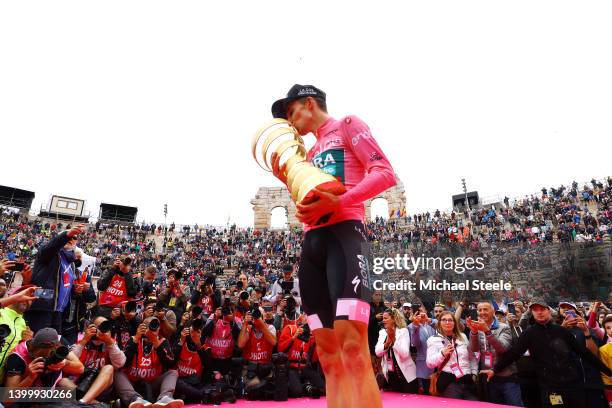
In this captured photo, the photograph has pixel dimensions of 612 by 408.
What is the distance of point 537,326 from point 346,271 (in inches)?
151

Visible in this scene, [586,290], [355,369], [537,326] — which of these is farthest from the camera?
[586,290]

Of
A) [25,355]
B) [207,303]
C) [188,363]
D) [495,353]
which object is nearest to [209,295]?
[207,303]

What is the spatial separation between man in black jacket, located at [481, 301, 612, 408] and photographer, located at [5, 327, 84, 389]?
5.06 m

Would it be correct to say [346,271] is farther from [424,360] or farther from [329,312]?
[424,360]

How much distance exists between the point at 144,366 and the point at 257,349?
1791 millimetres

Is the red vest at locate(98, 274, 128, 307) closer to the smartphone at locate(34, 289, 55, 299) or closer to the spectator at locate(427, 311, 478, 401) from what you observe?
the smartphone at locate(34, 289, 55, 299)

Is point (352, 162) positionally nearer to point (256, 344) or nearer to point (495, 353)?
point (495, 353)

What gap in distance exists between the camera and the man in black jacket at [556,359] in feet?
15.1

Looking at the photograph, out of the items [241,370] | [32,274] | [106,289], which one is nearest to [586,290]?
[241,370]

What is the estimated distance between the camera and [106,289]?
265 inches

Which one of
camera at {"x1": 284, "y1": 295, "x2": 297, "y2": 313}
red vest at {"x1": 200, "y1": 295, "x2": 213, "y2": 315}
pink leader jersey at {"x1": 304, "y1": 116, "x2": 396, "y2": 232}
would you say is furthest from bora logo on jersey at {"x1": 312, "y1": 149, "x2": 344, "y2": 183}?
red vest at {"x1": 200, "y1": 295, "x2": 213, "y2": 315}

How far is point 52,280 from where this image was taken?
17.9ft

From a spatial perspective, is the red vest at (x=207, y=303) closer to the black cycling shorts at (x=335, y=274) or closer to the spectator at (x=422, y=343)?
the spectator at (x=422, y=343)

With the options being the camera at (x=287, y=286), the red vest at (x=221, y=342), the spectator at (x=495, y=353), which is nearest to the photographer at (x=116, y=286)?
the red vest at (x=221, y=342)
